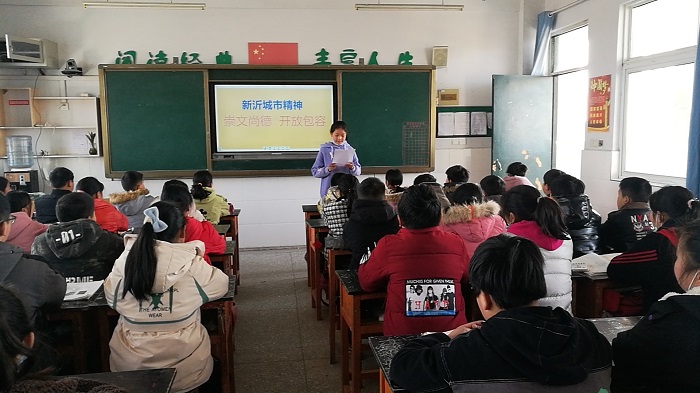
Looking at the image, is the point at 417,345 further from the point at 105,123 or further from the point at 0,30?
the point at 0,30

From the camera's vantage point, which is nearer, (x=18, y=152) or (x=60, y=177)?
(x=60, y=177)

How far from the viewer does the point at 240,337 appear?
147 inches

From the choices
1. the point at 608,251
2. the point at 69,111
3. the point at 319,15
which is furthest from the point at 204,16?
the point at 608,251

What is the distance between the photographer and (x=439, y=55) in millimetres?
6594

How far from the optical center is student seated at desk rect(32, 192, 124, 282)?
2.53 m

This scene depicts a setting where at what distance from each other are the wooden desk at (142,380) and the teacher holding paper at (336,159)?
3.67m

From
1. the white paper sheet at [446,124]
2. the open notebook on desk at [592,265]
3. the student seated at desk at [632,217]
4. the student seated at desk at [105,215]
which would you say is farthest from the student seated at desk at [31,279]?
the white paper sheet at [446,124]

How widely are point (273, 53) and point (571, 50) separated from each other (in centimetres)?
354

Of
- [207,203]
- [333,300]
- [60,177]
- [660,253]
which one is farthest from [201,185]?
[660,253]

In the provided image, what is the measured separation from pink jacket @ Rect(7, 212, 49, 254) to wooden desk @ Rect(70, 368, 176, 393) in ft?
6.32

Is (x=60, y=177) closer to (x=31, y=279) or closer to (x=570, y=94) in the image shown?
(x=31, y=279)

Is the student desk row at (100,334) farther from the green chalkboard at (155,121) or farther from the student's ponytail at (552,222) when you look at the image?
the green chalkboard at (155,121)

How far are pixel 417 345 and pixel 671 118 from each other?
14.9ft

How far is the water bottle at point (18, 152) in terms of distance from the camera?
6008 millimetres
